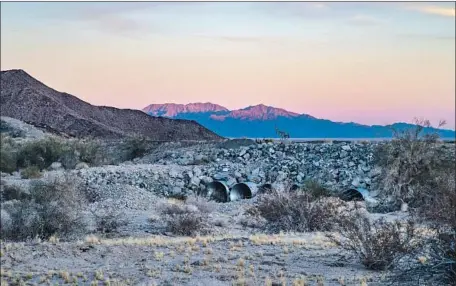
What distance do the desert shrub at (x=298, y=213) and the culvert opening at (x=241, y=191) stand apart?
11087 millimetres

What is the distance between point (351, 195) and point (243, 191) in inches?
212

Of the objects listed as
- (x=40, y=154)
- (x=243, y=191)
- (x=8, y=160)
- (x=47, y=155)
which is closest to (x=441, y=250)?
(x=243, y=191)

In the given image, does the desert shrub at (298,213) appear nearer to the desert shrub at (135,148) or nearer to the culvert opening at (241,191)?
the culvert opening at (241,191)

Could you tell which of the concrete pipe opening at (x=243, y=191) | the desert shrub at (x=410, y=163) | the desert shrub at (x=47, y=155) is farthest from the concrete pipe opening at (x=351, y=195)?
the desert shrub at (x=47, y=155)

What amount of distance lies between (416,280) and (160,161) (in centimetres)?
3414

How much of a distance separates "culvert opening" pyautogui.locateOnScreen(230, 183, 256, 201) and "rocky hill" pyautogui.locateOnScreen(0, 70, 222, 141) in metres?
35.8

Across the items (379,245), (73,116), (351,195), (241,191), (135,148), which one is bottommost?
(241,191)

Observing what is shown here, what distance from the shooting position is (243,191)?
118 ft

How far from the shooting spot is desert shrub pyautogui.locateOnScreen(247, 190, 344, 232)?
74.6 feet

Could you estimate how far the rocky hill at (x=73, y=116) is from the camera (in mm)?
73188

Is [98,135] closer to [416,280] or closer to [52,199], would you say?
[52,199]

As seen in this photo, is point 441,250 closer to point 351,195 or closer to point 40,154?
point 351,195

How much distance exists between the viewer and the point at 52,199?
23766 millimetres

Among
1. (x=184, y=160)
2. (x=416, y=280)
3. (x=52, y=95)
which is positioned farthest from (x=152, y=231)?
(x=52, y=95)
